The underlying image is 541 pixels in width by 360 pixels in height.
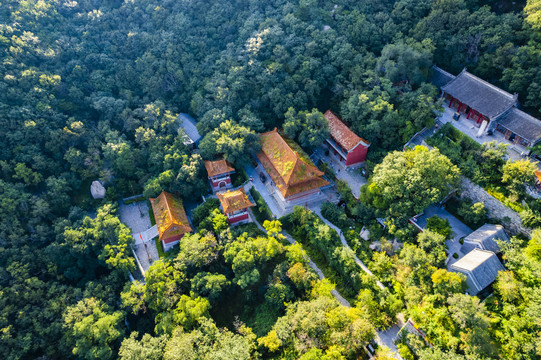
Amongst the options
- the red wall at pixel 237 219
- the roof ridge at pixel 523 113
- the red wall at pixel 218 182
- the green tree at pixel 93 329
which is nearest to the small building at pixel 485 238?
the roof ridge at pixel 523 113

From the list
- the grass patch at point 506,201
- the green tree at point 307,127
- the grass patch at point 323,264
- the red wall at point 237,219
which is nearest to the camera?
the grass patch at point 506,201

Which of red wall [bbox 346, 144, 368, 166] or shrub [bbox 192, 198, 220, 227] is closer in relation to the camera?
shrub [bbox 192, 198, 220, 227]

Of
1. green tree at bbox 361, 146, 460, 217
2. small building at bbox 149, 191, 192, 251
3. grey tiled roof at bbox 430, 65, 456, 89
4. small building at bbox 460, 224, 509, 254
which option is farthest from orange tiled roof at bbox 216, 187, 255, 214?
grey tiled roof at bbox 430, 65, 456, 89

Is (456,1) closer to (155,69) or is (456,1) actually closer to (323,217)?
(323,217)

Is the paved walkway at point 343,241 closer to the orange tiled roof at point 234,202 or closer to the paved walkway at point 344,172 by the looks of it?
the paved walkway at point 344,172

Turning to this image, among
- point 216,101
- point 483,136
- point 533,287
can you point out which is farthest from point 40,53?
point 533,287

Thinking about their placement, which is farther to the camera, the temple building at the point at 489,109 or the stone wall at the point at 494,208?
the temple building at the point at 489,109

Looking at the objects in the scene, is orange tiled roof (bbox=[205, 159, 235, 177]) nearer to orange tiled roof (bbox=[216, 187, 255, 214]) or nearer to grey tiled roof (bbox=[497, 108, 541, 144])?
orange tiled roof (bbox=[216, 187, 255, 214])
